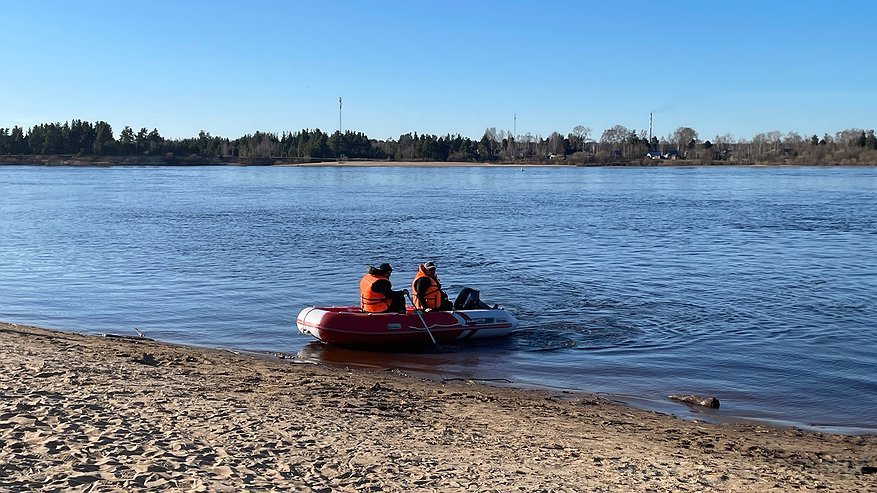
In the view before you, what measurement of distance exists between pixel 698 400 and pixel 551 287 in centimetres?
1041

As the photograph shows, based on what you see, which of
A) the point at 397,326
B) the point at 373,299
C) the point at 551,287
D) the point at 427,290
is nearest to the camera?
the point at 397,326

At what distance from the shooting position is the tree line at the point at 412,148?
509 feet

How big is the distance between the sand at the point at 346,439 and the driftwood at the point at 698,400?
37.5 inches

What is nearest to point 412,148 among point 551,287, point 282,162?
point 282,162

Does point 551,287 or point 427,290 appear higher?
point 427,290

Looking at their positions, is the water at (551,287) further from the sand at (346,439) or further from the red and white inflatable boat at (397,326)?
the sand at (346,439)

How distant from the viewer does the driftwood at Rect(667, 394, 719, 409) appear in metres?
11.4

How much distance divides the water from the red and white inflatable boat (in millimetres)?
322

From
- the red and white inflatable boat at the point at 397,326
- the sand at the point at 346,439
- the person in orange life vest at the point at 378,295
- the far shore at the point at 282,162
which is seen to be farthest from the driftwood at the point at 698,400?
the far shore at the point at 282,162

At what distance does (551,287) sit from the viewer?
21859mm

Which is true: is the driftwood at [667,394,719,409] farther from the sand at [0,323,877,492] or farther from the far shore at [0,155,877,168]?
the far shore at [0,155,877,168]

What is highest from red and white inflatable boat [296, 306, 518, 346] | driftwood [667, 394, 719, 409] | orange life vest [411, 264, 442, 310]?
orange life vest [411, 264, 442, 310]

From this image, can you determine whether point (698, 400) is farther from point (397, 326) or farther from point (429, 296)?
point (429, 296)

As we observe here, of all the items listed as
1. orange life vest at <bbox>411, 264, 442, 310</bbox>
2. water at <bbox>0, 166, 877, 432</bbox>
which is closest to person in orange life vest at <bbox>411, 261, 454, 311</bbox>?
orange life vest at <bbox>411, 264, 442, 310</bbox>
